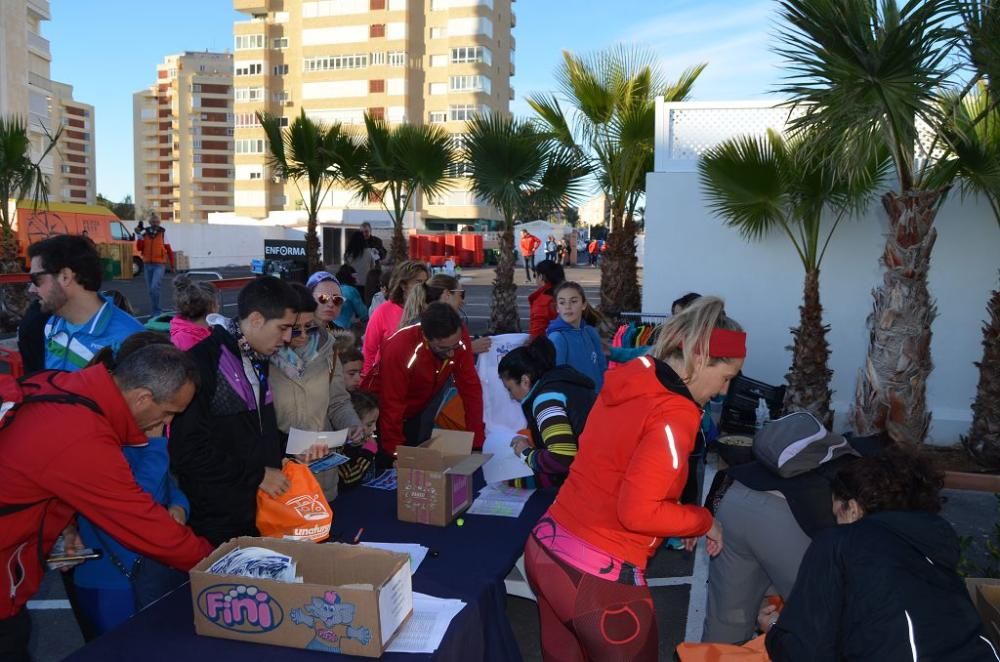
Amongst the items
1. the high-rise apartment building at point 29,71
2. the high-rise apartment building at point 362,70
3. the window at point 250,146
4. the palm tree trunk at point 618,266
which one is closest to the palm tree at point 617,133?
the palm tree trunk at point 618,266

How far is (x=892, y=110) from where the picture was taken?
5477 mm

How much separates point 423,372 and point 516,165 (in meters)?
7.21

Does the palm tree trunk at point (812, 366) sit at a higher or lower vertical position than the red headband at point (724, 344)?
lower

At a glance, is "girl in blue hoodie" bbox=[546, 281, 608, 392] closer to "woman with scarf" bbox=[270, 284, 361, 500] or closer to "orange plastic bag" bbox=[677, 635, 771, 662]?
"woman with scarf" bbox=[270, 284, 361, 500]

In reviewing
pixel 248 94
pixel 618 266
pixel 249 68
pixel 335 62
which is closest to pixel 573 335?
pixel 618 266

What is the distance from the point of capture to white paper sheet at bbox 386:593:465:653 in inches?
87.9

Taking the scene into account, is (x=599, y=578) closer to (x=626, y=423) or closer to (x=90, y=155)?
(x=626, y=423)

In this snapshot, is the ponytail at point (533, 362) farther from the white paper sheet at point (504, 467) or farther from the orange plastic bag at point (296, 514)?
the orange plastic bag at point (296, 514)

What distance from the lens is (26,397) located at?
2.16 m

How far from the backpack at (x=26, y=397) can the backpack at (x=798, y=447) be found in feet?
7.80

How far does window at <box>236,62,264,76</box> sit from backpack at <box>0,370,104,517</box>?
82.3 m

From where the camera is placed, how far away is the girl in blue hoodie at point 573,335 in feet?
19.0

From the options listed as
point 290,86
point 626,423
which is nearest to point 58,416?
point 626,423

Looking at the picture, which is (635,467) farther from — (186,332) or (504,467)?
(186,332)
